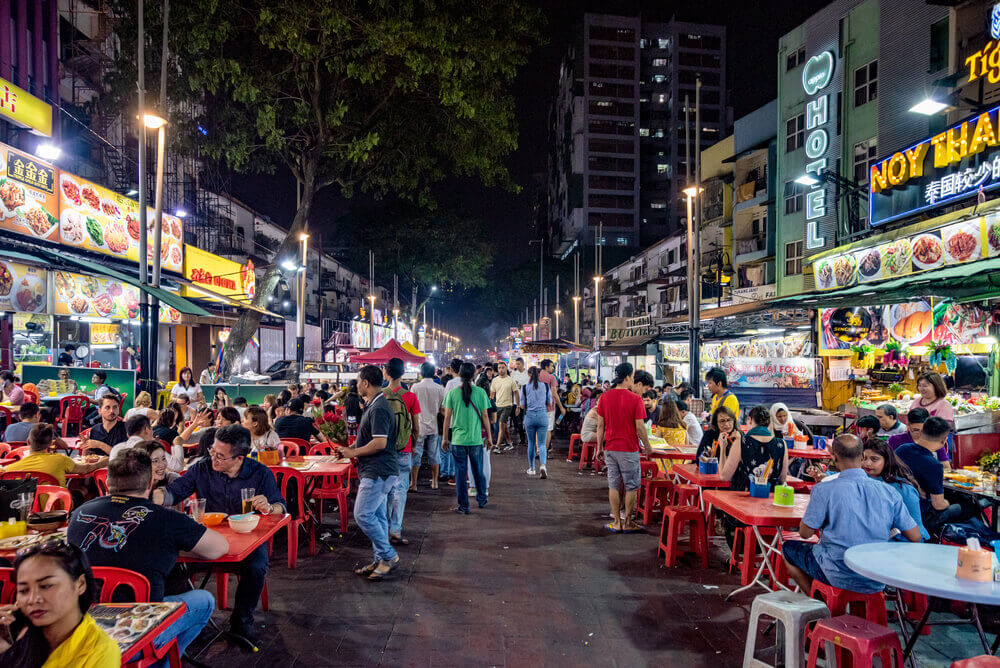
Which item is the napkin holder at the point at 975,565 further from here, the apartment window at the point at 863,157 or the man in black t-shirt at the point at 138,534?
the apartment window at the point at 863,157

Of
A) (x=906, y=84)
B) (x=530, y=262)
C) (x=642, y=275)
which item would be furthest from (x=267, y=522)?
(x=530, y=262)

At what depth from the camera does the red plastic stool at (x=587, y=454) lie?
12.5 meters

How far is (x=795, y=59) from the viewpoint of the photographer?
25.0 metres

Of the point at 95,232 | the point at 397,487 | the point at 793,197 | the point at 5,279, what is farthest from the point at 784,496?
the point at 793,197

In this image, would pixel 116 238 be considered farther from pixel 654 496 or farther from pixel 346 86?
pixel 654 496

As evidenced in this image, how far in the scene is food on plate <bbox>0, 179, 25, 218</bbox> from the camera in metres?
11.9

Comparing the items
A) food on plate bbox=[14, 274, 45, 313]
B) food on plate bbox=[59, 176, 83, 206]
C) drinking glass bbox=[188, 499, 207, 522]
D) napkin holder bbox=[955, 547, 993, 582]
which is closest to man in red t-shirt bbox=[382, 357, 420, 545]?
drinking glass bbox=[188, 499, 207, 522]

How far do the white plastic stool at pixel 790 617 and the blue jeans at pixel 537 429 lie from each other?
7021mm

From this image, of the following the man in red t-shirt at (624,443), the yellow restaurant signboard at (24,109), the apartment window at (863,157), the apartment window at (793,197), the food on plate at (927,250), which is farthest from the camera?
the apartment window at (793,197)

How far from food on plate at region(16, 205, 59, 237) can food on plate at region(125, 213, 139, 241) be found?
9.65 feet

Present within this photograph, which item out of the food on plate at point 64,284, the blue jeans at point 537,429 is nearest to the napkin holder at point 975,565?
the blue jeans at point 537,429

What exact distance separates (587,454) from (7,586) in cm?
1067

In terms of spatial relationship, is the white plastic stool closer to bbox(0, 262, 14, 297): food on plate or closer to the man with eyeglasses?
the man with eyeglasses

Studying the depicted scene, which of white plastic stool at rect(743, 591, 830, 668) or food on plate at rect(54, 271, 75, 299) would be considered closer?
white plastic stool at rect(743, 591, 830, 668)
